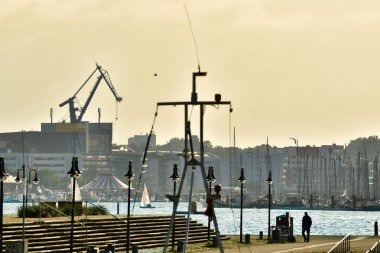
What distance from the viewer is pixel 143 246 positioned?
7769cm

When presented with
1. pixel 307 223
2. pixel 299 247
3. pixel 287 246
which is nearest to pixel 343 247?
pixel 299 247

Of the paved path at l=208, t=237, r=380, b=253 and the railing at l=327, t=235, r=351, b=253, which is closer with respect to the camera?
the railing at l=327, t=235, r=351, b=253

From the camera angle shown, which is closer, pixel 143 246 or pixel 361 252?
pixel 361 252

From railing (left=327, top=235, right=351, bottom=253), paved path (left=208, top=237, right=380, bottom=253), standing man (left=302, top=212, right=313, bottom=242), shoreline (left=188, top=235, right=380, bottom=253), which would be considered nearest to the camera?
railing (left=327, top=235, right=351, bottom=253)

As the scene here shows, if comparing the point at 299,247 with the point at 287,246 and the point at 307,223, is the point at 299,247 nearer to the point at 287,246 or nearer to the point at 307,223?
the point at 287,246

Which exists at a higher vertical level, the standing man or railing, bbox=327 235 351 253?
the standing man

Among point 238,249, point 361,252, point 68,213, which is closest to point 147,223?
point 68,213

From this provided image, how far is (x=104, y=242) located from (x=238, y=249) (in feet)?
22.4

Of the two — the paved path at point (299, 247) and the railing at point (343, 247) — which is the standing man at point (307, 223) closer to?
the paved path at point (299, 247)

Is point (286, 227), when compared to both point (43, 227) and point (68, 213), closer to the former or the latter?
point (68, 213)

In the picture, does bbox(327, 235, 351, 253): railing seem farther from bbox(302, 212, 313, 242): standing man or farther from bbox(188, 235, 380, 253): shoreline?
bbox(302, 212, 313, 242): standing man

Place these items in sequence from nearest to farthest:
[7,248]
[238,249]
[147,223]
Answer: [7,248]
[238,249]
[147,223]

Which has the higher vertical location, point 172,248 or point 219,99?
point 219,99

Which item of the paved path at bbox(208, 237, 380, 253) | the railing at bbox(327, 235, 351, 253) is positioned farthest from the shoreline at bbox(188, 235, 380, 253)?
the railing at bbox(327, 235, 351, 253)
